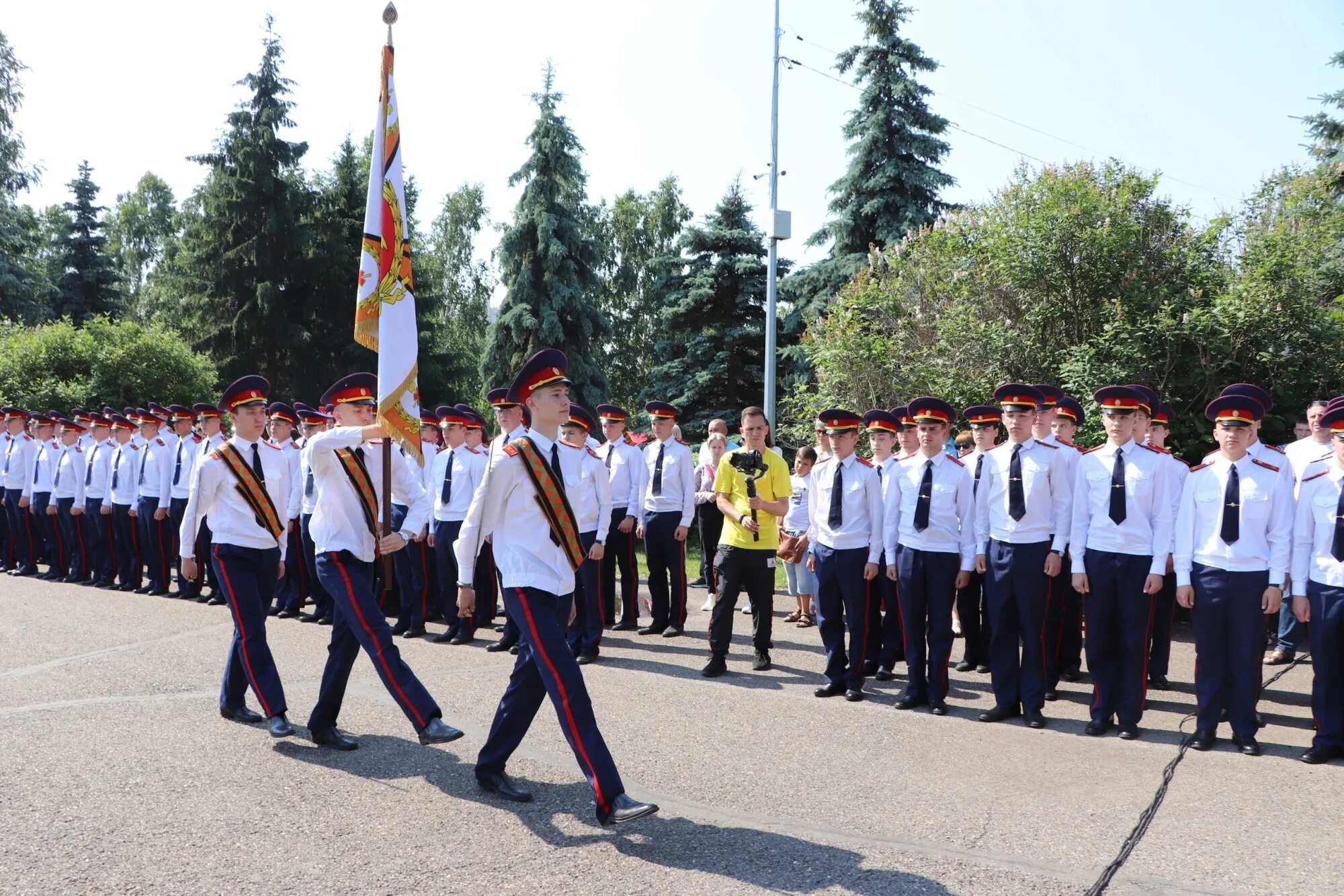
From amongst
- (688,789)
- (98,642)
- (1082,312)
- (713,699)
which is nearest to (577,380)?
Result: (1082,312)

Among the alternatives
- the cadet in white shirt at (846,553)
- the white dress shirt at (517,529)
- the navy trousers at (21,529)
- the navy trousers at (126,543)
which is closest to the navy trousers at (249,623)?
the white dress shirt at (517,529)

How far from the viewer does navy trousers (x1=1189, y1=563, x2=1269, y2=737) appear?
259 inches

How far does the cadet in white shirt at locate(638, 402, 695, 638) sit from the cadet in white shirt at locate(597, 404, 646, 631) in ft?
0.40

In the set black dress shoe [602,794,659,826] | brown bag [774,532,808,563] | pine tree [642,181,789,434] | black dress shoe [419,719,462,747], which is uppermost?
pine tree [642,181,789,434]

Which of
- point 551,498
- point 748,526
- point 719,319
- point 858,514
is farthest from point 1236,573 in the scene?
point 719,319

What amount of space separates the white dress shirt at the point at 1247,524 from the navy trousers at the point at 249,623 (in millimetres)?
5916

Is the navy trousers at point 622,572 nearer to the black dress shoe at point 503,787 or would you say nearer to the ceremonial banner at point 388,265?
the ceremonial banner at point 388,265

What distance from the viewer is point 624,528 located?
10883mm

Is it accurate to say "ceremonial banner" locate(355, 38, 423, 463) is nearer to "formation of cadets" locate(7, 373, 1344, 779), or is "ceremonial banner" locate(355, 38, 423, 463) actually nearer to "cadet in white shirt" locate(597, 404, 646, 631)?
"formation of cadets" locate(7, 373, 1344, 779)

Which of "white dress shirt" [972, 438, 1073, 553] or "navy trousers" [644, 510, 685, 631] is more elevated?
"white dress shirt" [972, 438, 1073, 553]

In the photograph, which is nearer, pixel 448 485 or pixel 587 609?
pixel 587 609

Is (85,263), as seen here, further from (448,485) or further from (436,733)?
(436,733)

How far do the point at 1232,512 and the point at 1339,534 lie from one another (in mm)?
602

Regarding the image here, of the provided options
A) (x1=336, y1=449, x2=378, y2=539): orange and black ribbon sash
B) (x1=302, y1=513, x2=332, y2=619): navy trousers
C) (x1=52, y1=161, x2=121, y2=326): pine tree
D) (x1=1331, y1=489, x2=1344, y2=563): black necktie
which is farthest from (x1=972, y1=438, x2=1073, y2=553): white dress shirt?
(x1=52, y1=161, x2=121, y2=326): pine tree
